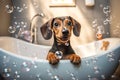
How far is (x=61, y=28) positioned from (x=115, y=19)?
2.39 feet

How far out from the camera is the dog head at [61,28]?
1.47 meters

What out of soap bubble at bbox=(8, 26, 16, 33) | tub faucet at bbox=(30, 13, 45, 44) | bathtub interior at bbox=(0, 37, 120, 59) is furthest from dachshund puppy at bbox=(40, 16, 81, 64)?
soap bubble at bbox=(8, 26, 16, 33)

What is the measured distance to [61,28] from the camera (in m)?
1.49

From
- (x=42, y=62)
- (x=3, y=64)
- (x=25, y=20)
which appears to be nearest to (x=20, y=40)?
(x=25, y=20)

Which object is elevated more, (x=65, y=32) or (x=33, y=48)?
(x=65, y=32)

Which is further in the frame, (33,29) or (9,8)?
(9,8)

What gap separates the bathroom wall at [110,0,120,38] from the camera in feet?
6.64

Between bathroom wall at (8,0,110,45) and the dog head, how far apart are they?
0.52 meters

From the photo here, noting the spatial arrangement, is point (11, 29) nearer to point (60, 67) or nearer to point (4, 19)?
point (4, 19)

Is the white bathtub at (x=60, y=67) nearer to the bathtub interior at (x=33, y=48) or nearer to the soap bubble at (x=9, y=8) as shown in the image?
the bathtub interior at (x=33, y=48)

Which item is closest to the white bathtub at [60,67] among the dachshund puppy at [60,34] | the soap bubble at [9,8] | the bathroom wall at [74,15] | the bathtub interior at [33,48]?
the dachshund puppy at [60,34]

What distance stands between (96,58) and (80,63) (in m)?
0.10

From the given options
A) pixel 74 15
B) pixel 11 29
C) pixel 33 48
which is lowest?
pixel 33 48

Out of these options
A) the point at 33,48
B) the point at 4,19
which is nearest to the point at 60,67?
the point at 33,48
